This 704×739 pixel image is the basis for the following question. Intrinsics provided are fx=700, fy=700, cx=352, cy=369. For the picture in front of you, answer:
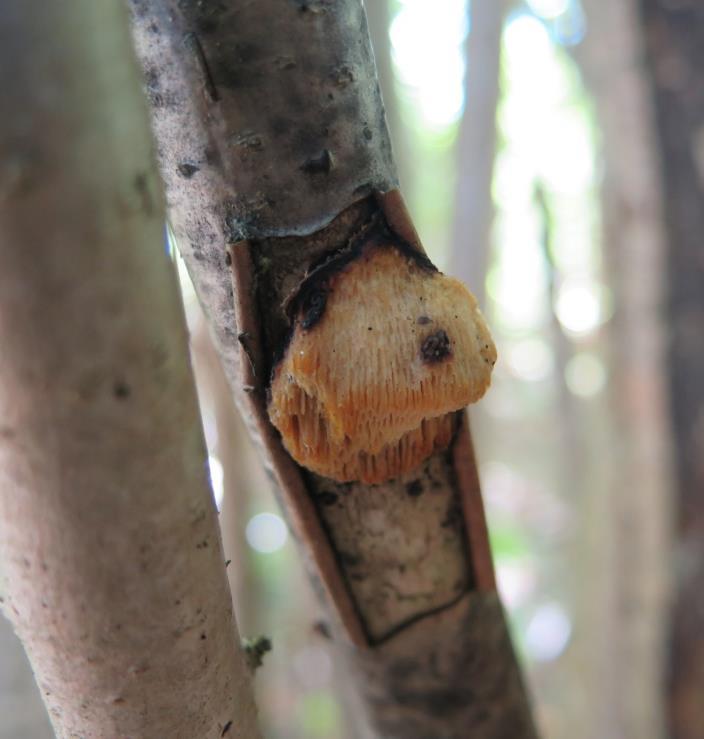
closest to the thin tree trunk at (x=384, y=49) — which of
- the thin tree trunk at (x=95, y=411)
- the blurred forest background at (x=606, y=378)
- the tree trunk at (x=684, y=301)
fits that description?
the blurred forest background at (x=606, y=378)

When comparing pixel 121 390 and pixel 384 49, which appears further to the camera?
pixel 384 49

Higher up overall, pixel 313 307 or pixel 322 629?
pixel 313 307

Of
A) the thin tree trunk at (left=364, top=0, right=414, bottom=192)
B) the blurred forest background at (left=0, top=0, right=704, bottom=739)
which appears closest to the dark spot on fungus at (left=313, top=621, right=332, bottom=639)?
the blurred forest background at (left=0, top=0, right=704, bottom=739)

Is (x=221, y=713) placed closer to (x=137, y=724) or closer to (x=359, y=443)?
(x=137, y=724)

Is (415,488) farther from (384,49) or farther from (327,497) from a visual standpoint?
(384,49)

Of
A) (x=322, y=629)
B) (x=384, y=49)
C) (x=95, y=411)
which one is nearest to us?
(x=95, y=411)

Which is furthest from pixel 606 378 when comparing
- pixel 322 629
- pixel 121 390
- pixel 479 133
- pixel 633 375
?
pixel 121 390

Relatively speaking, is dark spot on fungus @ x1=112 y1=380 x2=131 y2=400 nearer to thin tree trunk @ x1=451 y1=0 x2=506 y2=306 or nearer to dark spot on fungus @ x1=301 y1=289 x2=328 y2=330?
dark spot on fungus @ x1=301 y1=289 x2=328 y2=330

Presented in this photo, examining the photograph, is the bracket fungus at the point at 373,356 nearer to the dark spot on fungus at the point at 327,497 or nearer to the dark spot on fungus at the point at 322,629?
the dark spot on fungus at the point at 327,497
